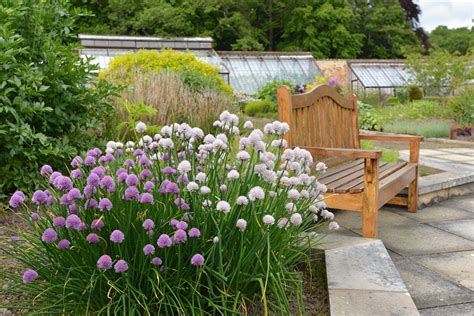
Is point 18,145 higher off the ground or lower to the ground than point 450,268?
higher

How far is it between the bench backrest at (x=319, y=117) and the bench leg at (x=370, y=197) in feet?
1.72

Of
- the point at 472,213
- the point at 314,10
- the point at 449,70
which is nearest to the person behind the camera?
the point at 472,213

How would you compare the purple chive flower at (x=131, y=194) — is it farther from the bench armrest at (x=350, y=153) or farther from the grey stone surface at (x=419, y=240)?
the grey stone surface at (x=419, y=240)

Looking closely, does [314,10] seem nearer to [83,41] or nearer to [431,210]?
[83,41]

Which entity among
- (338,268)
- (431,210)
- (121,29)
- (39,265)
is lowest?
(431,210)

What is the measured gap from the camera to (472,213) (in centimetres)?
443

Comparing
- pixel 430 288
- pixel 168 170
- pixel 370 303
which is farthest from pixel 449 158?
pixel 168 170

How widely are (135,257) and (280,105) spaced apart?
1832 millimetres

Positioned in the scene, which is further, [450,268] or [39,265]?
[450,268]

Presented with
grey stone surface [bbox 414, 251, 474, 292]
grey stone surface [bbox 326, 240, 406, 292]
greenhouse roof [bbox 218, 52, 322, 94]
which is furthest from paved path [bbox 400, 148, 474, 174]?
greenhouse roof [bbox 218, 52, 322, 94]

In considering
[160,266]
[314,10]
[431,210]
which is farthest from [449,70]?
[314,10]

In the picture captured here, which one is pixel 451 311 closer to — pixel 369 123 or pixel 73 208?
pixel 73 208

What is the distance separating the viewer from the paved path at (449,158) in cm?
579

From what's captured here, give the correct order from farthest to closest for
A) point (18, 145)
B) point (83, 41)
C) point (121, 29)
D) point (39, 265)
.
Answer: point (121, 29), point (83, 41), point (18, 145), point (39, 265)
